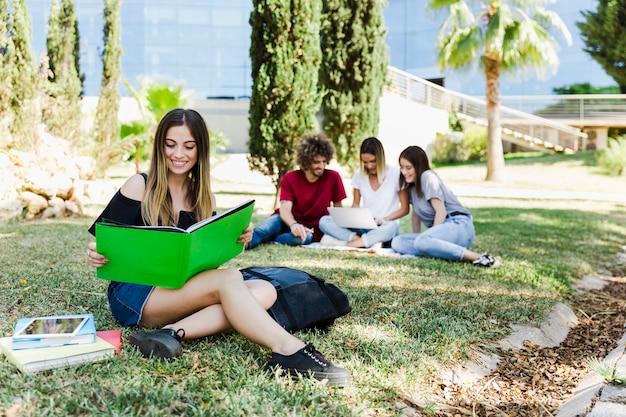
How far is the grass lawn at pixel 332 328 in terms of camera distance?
2.36m

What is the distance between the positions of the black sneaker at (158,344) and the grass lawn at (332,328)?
0.05 m

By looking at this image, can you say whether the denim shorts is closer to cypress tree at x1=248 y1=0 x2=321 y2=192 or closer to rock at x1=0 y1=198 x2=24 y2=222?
rock at x1=0 y1=198 x2=24 y2=222

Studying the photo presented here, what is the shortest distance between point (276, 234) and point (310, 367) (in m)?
4.29

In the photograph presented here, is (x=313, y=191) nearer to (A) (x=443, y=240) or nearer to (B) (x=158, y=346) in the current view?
(A) (x=443, y=240)

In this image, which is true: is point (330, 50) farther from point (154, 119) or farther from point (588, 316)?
point (588, 316)

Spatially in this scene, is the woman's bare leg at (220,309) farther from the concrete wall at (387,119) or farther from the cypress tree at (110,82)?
the concrete wall at (387,119)

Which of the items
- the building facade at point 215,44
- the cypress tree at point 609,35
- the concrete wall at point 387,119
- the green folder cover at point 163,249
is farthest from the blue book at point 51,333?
the building facade at point 215,44

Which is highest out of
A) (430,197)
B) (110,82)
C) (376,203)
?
(110,82)

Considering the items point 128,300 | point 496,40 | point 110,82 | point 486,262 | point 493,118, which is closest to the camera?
point 128,300

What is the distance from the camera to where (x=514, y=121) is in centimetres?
2416

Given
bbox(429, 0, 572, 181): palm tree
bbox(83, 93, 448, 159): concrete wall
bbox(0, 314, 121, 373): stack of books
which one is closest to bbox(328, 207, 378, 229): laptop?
bbox(0, 314, 121, 373): stack of books

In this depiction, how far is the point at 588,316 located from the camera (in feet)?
15.0

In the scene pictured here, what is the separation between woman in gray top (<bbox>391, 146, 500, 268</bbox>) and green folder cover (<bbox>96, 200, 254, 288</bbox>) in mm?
3220

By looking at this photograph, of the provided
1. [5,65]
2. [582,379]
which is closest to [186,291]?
[582,379]
